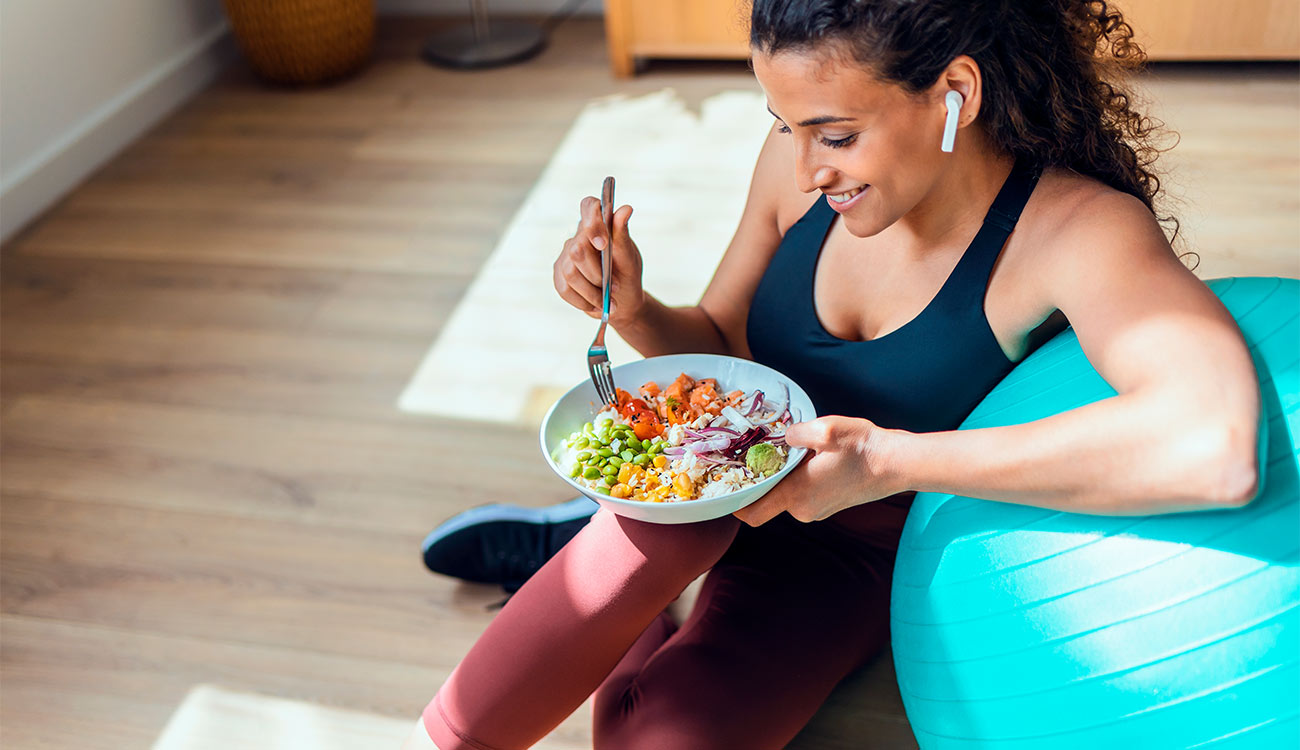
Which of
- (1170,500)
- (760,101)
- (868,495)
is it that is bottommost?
(760,101)

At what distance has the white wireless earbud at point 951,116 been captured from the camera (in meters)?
1.09

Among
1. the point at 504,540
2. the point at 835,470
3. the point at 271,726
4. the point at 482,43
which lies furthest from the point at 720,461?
the point at 482,43

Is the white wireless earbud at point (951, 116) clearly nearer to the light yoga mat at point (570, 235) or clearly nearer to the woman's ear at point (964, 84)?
the woman's ear at point (964, 84)

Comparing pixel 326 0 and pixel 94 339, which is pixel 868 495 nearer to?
pixel 94 339

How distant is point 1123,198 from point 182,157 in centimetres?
285

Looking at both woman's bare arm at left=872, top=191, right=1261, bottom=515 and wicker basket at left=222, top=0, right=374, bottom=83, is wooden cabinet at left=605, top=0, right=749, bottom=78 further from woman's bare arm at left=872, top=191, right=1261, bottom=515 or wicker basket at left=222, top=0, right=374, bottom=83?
woman's bare arm at left=872, top=191, right=1261, bottom=515

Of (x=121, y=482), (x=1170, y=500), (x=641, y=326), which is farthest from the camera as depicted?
(x=121, y=482)

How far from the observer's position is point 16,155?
9.66ft

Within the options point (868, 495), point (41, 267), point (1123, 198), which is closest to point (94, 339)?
point (41, 267)

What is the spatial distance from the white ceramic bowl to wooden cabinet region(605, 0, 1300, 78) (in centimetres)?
174

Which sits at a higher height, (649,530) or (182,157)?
(649,530)

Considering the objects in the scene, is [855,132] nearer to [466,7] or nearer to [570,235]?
[570,235]

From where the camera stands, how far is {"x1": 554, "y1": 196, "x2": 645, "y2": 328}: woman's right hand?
1291mm

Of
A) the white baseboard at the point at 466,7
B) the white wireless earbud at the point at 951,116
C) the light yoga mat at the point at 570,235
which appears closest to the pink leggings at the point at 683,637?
the white wireless earbud at the point at 951,116
